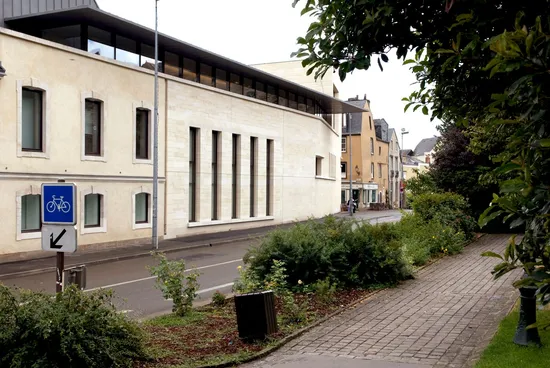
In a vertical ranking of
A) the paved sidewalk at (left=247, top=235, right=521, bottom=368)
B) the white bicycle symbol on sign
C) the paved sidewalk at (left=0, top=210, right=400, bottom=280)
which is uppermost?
the white bicycle symbol on sign

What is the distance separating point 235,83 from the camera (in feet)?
109

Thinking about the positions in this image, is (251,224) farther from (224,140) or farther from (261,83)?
(261,83)

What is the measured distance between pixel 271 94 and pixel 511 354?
105ft

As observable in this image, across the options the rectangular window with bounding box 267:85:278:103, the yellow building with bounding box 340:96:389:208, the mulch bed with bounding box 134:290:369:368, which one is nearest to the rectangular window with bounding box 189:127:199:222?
the rectangular window with bounding box 267:85:278:103

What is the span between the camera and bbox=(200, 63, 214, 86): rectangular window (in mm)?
30062

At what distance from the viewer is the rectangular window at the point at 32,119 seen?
64.6ft

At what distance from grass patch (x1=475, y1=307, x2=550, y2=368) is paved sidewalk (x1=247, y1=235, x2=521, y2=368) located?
0.19 meters

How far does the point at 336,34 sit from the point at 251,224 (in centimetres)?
2841

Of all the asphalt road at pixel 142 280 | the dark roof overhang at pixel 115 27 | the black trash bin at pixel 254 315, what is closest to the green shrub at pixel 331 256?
the asphalt road at pixel 142 280

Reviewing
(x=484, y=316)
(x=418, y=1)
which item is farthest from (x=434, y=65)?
(x=484, y=316)

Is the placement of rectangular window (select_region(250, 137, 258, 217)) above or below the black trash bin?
above

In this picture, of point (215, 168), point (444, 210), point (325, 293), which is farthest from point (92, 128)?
point (325, 293)

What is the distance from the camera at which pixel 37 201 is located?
20156 mm

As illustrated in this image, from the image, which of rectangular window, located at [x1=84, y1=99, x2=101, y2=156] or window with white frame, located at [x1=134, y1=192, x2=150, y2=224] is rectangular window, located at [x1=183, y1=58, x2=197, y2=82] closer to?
rectangular window, located at [x1=84, y1=99, x2=101, y2=156]
